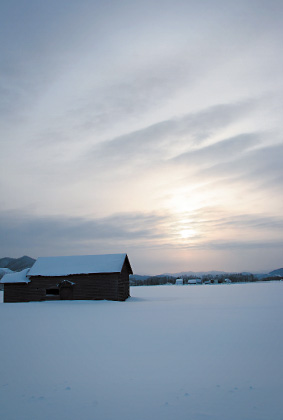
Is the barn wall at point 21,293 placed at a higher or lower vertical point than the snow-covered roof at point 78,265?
lower


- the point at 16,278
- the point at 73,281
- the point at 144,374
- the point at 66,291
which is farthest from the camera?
the point at 16,278

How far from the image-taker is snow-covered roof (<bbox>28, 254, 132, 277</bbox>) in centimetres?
3988

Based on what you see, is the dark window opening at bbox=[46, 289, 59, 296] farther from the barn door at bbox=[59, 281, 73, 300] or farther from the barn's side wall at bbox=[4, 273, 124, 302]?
the barn door at bbox=[59, 281, 73, 300]

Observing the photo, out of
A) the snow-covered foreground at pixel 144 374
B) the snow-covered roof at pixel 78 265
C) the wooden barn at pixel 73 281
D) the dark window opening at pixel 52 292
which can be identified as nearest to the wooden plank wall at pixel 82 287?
the wooden barn at pixel 73 281

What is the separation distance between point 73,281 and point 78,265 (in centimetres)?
251

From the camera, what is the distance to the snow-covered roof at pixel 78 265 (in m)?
39.9

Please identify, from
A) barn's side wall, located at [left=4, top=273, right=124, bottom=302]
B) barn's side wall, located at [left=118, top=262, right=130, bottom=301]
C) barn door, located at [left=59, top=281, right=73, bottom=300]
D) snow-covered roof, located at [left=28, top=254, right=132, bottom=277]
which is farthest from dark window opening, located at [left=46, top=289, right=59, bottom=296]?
barn's side wall, located at [left=118, top=262, right=130, bottom=301]

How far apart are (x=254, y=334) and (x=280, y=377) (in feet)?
19.6

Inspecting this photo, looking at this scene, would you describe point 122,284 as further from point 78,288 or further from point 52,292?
point 52,292

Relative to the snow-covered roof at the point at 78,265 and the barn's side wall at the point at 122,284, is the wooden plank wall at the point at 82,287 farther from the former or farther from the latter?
the snow-covered roof at the point at 78,265

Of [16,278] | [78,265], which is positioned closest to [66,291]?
[78,265]

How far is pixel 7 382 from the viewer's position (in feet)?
29.2

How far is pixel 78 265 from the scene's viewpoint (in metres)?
41.7

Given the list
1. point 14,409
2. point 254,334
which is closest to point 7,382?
point 14,409
